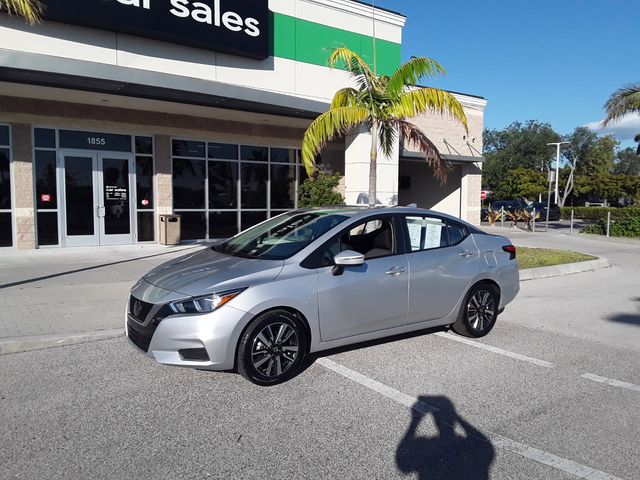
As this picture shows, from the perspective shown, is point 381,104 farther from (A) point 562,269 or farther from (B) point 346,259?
(B) point 346,259

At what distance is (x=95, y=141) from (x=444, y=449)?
44.0ft

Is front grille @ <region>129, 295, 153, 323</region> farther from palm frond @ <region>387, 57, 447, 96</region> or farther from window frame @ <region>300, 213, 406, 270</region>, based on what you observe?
palm frond @ <region>387, 57, 447, 96</region>

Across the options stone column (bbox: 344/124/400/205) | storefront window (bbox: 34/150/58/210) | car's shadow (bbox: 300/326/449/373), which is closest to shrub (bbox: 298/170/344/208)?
stone column (bbox: 344/124/400/205)

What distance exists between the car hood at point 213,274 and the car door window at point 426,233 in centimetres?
169

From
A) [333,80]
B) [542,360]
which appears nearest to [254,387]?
[542,360]

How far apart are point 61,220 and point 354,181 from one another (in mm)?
8698

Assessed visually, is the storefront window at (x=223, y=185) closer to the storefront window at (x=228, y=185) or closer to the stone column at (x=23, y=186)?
the storefront window at (x=228, y=185)

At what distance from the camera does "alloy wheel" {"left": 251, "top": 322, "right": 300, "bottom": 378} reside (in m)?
4.55

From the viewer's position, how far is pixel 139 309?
474cm

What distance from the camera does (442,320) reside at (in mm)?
5961

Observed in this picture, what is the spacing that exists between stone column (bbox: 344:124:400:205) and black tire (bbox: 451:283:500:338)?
10.1 meters

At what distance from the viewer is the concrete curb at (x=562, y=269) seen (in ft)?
36.7

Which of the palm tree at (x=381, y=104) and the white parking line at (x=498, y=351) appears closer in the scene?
the white parking line at (x=498, y=351)

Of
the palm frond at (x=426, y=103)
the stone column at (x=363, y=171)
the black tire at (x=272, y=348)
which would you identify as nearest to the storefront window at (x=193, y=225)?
the stone column at (x=363, y=171)
